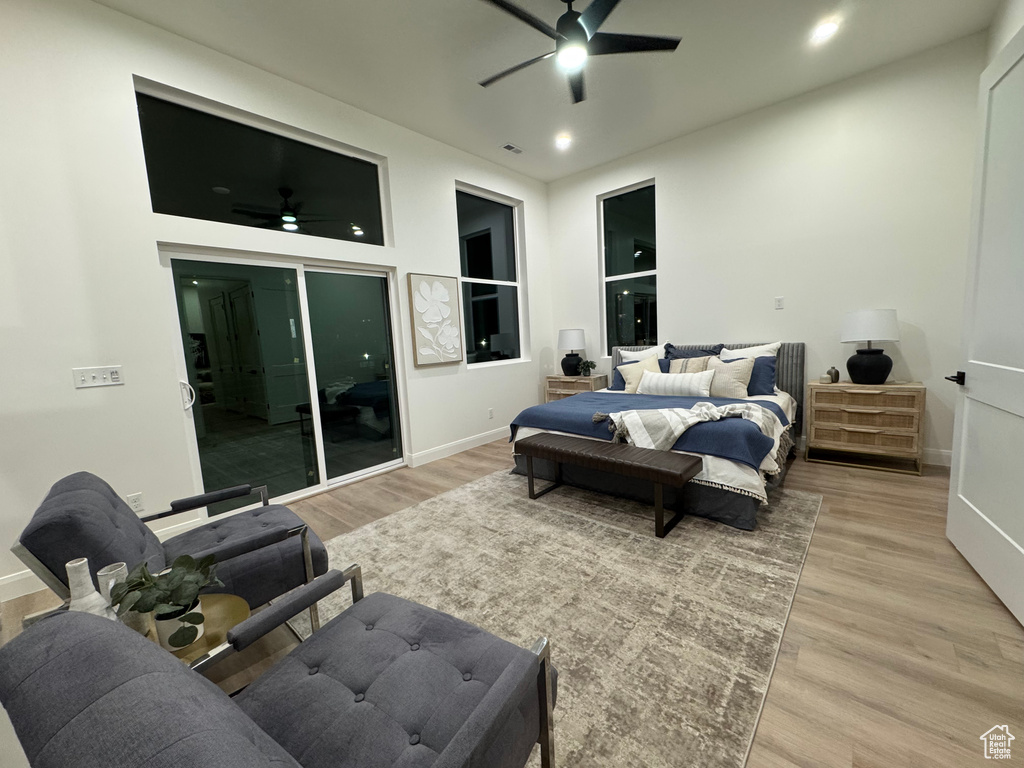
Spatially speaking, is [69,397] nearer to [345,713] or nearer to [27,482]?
[27,482]

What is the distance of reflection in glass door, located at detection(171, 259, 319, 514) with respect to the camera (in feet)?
9.76

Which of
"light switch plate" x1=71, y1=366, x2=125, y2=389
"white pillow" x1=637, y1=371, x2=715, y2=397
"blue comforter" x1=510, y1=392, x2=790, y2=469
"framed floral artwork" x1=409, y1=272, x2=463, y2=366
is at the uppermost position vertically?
"framed floral artwork" x1=409, y1=272, x2=463, y2=366

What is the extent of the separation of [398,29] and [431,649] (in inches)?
139

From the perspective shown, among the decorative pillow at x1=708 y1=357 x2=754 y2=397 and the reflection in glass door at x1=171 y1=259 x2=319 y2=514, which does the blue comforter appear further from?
the reflection in glass door at x1=171 y1=259 x2=319 y2=514

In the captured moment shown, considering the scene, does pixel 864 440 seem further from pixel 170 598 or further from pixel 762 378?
pixel 170 598

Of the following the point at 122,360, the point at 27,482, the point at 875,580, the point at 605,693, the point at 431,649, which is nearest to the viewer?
the point at 431,649

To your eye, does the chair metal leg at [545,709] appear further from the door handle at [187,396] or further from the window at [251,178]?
the window at [251,178]

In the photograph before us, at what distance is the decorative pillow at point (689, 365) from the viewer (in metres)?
3.93

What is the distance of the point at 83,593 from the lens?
109 cm

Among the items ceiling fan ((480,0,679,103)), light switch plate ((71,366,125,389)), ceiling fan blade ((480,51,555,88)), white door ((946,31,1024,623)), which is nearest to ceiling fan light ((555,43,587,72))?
ceiling fan ((480,0,679,103))

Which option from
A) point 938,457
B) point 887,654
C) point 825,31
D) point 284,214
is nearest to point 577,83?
point 825,31

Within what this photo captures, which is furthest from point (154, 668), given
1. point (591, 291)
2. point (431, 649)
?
point (591, 291)

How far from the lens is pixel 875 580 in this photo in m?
2.01

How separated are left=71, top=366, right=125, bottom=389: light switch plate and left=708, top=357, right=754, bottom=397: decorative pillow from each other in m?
4.41
